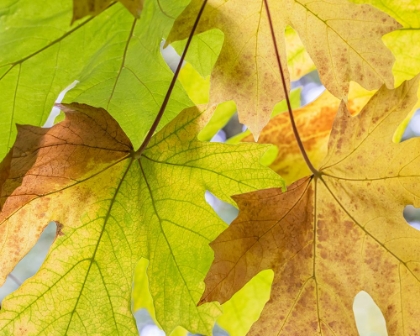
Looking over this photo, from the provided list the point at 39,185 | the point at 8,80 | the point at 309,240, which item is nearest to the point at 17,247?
the point at 39,185

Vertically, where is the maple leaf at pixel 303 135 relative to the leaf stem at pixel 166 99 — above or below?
below

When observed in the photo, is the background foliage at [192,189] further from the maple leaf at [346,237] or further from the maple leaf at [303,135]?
the maple leaf at [303,135]

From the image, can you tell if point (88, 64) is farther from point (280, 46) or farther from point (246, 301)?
point (246, 301)

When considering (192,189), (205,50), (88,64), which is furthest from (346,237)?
(88,64)

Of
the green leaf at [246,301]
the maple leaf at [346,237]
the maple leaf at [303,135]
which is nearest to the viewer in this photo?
the maple leaf at [346,237]

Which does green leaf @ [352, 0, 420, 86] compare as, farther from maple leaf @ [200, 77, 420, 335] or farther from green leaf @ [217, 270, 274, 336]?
green leaf @ [217, 270, 274, 336]

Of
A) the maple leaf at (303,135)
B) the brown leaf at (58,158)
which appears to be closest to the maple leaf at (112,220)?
the brown leaf at (58,158)

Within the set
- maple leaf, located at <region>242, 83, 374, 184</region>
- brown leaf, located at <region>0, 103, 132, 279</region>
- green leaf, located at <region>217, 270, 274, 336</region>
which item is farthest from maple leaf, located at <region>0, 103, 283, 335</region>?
→ maple leaf, located at <region>242, 83, 374, 184</region>
